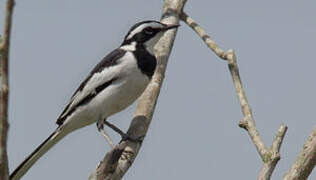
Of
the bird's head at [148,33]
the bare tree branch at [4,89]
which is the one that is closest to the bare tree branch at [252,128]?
the bird's head at [148,33]

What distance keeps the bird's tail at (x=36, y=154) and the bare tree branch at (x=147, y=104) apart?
0.94m

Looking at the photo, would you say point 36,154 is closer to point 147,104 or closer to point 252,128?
point 147,104

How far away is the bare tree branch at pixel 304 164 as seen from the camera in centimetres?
415

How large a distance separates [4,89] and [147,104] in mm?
4415

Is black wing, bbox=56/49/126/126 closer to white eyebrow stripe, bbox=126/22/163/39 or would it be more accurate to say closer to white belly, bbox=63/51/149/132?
white belly, bbox=63/51/149/132

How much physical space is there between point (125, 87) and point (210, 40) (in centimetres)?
114

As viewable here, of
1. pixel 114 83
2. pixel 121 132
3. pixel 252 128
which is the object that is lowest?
pixel 252 128

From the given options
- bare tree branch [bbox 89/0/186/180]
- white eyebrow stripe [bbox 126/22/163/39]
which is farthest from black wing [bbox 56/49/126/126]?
bare tree branch [bbox 89/0/186/180]

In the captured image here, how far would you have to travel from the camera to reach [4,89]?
2.68 meters

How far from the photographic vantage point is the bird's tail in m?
6.07

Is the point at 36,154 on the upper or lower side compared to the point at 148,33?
lower

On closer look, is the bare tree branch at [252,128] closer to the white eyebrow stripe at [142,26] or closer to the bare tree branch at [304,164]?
the bare tree branch at [304,164]

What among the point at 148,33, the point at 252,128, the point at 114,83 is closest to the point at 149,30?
the point at 148,33

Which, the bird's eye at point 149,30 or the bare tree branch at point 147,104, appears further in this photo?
the bird's eye at point 149,30
